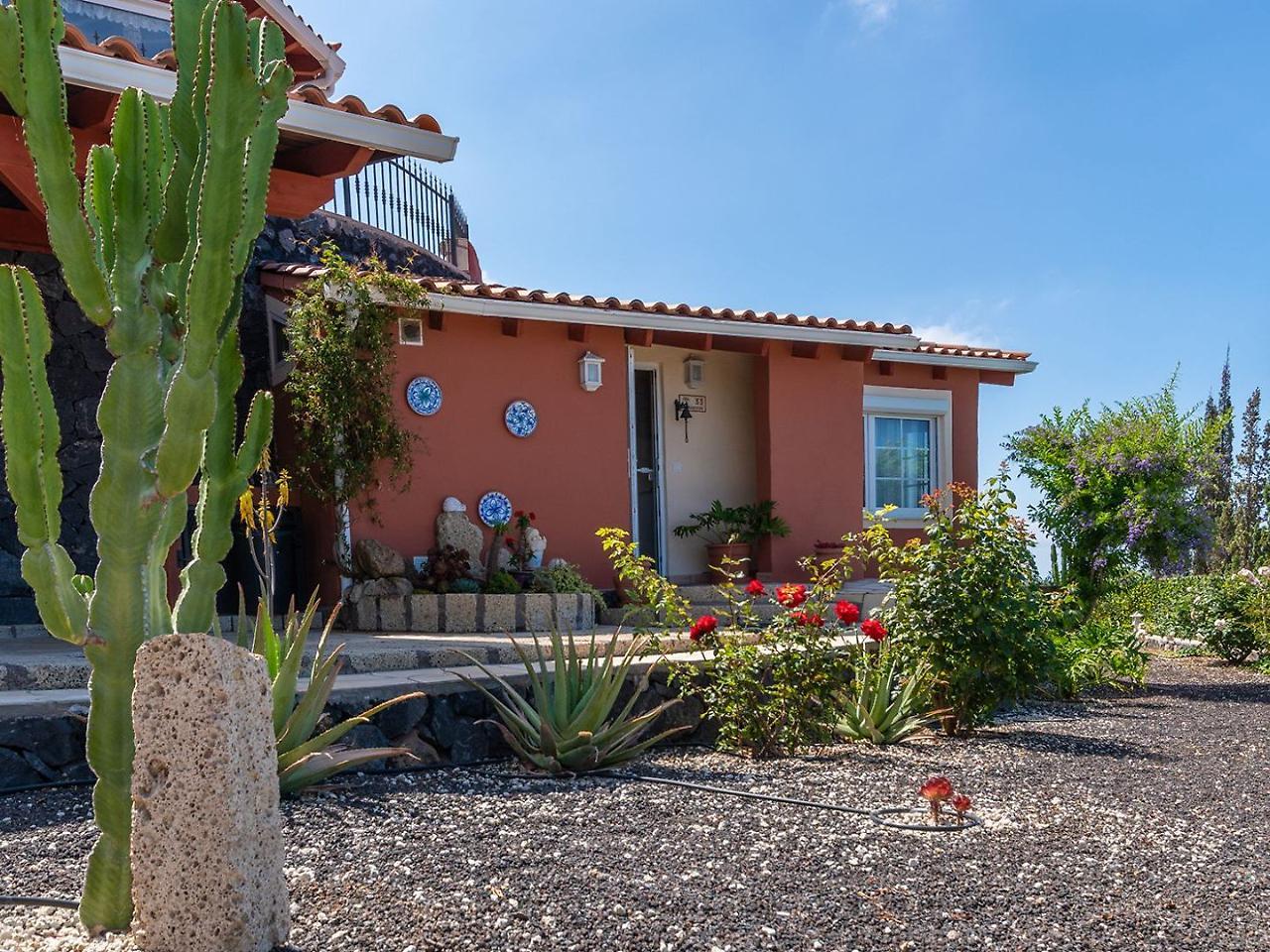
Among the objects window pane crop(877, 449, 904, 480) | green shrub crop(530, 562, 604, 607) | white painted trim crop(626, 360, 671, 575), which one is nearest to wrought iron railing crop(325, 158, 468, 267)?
white painted trim crop(626, 360, 671, 575)

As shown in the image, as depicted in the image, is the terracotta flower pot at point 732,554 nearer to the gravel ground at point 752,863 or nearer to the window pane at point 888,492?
the window pane at point 888,492

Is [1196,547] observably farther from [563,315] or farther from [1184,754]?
[563,315]

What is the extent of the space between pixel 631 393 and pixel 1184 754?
6187mm

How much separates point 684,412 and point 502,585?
347 centimetres

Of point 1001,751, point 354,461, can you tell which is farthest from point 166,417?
point 354,461

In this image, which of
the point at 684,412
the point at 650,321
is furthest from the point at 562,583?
the point at 684,412

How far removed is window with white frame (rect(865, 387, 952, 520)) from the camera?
524 inches

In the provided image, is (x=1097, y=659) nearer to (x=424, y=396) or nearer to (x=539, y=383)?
(x=539, y=383)

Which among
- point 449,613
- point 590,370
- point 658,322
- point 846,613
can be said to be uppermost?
point 658,322

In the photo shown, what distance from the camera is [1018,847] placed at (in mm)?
4012

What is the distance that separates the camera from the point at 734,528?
39.3 ft

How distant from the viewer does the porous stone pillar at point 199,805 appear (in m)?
2.76

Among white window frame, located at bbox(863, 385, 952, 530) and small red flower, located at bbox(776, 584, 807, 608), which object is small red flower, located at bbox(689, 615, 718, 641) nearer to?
small red flower, located at bbox(776, 584, 807, 608)

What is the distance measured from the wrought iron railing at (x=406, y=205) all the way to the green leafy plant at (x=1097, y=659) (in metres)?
8.72
